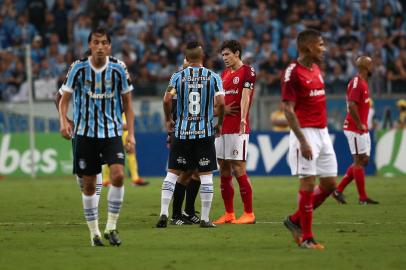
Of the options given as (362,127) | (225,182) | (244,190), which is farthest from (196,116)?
(362,127)

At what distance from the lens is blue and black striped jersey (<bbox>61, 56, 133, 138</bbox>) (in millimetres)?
10922

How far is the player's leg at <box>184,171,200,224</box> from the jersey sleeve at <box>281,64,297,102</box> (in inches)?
154

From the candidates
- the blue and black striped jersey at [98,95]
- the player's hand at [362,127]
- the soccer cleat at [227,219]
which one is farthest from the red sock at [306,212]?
the player's hand at [362,127]

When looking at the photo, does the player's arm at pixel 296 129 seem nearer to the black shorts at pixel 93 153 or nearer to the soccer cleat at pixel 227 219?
the black shorts at pixel 93 153

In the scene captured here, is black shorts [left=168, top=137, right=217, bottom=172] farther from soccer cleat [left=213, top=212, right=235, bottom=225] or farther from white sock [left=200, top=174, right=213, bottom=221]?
soccer cleat [left=213, top=212, right=235, bottom=225]

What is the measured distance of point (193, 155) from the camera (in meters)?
13.5

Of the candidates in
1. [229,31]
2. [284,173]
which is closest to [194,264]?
[284,173]

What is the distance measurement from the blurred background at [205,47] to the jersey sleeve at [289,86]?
1600cm

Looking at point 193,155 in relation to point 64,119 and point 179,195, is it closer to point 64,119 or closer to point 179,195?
point 179,195

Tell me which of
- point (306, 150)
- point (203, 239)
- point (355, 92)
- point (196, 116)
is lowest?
point (203, 239)

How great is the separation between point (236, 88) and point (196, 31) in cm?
1699

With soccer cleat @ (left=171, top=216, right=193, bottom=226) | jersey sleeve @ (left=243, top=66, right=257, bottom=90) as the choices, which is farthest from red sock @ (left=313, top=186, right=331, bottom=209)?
jersey sleeve @ (left=243, top=66, right=257, bottom=90)

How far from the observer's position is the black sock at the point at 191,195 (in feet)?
46.6

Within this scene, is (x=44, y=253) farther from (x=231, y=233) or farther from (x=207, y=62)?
(x=207, y=62)
